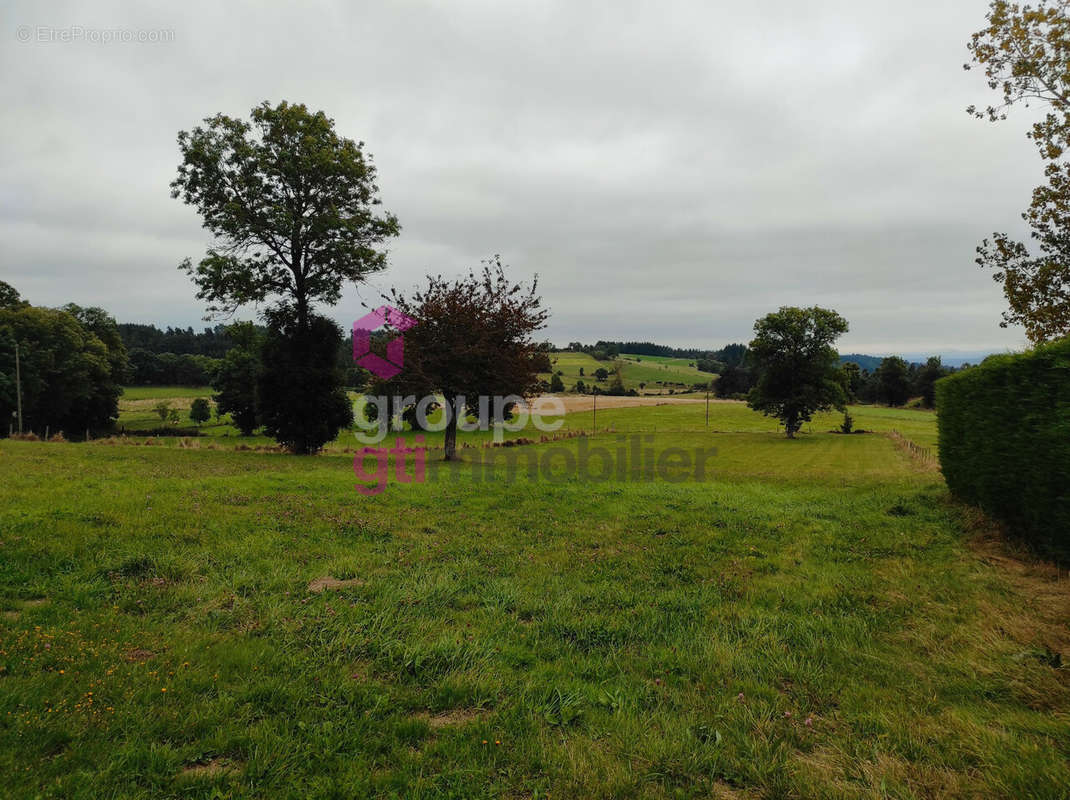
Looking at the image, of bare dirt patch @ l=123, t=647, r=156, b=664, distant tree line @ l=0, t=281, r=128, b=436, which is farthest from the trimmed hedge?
distant tree line @ l=0, t=281, r=128, b=436

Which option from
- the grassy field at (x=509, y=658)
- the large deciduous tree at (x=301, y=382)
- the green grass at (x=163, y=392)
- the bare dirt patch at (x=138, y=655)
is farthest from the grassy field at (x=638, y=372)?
the bare dirt patch at (x=138, y=655)

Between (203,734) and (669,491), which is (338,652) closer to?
(203,734)

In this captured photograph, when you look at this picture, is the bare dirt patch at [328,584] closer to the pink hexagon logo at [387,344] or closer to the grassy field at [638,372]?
the pink hexagon logo at [387,344]

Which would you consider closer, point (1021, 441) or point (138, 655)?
point (138, 655)

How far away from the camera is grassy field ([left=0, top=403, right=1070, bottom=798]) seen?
314 centimetres

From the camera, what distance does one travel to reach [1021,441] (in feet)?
26.2

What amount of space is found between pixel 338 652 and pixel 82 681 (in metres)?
1.88

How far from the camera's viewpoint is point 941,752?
3.32 m

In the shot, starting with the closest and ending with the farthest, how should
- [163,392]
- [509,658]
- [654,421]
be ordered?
1. [509,658]
2. [654,421]
3. [163,392]

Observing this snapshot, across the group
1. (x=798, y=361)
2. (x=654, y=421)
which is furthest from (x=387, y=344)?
(x=654, y=421)

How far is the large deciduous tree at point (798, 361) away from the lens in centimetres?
5288

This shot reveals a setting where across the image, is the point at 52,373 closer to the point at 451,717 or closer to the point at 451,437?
the point at 451,437

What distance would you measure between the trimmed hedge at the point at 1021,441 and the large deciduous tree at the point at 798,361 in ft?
153

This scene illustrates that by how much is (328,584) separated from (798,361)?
5820cm
